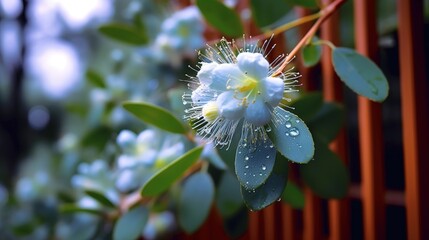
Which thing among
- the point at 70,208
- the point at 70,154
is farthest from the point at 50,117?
the point at 70,208

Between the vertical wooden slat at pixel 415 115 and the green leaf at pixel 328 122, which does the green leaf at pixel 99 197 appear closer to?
the green leaf at pixel 328 122

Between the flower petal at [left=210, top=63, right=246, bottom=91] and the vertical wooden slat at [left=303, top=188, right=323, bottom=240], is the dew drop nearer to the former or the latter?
the flower petal at [left=210, top=63, right=246, bottom=91]

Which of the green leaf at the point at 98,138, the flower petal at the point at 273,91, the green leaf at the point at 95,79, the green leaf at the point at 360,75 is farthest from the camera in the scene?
the green leaf at the point at 98,138

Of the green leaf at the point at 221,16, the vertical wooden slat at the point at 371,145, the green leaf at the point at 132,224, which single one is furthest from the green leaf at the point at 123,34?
the vertical wooden slat at the point at 371,145

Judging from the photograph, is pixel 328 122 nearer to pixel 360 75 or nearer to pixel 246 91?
pixel 360 75

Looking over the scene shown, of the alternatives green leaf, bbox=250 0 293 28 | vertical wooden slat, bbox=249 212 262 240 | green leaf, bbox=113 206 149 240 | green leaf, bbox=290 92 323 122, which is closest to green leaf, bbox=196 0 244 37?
green leaf, bbox=250 0 293 28

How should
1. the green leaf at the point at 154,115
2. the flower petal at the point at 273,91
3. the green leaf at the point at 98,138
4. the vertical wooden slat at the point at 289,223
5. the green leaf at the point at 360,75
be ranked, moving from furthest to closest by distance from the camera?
the green leaf at the point at 98,138 < the vertical wooden slat at the point at 289,223 < the green leaf at the point at 154,115 < the green leaf at the point at 360,75 < the flower petal at the point at 273,91
